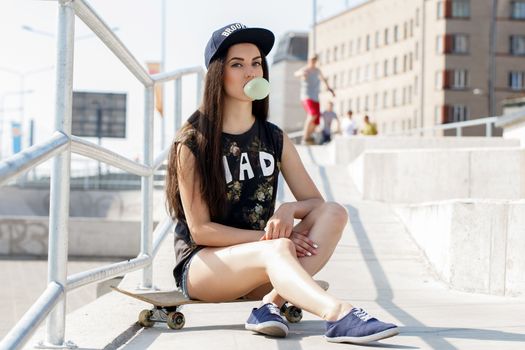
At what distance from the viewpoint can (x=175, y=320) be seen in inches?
192

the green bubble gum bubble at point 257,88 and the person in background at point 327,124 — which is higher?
the person in background at point 327,124

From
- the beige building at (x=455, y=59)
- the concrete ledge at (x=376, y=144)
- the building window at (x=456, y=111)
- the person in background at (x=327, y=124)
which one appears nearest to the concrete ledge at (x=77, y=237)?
the person in background at (x=327, y=124)

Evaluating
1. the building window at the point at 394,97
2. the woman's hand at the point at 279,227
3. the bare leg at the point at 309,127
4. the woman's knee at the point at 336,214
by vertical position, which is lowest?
the woman's hand at the point at 279,227

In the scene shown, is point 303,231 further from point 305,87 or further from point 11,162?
point 305,87

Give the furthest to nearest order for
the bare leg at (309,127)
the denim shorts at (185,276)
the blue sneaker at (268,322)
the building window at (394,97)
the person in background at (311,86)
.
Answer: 1. the building window at (394,97)
2. the bare leg at (309,127)
3. the person in background at (311,86)
4. the denim shorts at (185,276)
5. the blue sneaker at (268,322)

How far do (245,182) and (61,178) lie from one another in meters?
1.11

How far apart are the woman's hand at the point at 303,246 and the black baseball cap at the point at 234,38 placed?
2.75 feet

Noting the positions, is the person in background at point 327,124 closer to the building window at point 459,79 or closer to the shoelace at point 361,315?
the shoelace at point 361,315

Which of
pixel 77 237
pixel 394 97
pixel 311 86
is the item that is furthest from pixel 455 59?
pixel 311 86

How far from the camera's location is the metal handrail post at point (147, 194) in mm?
5988

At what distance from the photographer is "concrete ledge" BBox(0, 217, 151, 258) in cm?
2305

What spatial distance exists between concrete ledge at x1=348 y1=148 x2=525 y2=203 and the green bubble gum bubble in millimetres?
6882

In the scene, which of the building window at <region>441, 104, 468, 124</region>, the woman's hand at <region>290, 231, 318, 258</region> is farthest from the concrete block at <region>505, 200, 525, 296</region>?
the building window at <region>441, 104, 468, 124</region>

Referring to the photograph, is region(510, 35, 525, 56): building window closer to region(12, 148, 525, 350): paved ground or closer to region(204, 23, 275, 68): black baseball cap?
region(12, 148, 525, 350): paved ground
